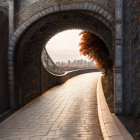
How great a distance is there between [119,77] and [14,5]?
5.19m

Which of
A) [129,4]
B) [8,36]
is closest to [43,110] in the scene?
[8,36]

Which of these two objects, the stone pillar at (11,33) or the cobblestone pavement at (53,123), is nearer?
the cobblestone pavement at (53,123)

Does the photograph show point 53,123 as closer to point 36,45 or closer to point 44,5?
point 44,5

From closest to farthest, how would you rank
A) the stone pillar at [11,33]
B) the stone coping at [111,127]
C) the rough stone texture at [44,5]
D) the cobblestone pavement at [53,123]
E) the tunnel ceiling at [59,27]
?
the stone coping at [111,127], the cobblestone pavement at [53,123], the rough stone texture at [44,5], the stone pillar at [11,33], the tunnel ceiling at [59,27]

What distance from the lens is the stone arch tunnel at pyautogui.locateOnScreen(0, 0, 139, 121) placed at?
20.5ft

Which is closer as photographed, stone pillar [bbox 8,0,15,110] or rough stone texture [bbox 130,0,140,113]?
rough stone texture [bbox 130,0,140,113]

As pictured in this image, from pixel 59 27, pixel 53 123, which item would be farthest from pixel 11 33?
pixel 53 123

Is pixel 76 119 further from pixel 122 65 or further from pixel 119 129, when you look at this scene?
pixel 122 65

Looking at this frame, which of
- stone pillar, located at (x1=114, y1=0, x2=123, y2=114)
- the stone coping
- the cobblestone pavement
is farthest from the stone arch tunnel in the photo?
the cobblestone pavement

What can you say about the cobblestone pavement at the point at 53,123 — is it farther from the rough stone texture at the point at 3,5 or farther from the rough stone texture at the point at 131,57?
the rough stone texture at the point at 3,5

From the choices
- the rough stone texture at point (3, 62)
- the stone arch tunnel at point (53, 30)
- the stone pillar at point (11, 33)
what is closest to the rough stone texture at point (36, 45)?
the stone arch tunnel at point (53, 30)

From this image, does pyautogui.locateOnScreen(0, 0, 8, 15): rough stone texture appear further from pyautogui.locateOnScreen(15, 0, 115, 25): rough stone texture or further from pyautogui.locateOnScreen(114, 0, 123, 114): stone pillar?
pyautogui.locateOnScreen(114, 0, 123, 114): stone pillar

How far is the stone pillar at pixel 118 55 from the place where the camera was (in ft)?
20.4

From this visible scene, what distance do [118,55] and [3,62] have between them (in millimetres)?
4405
